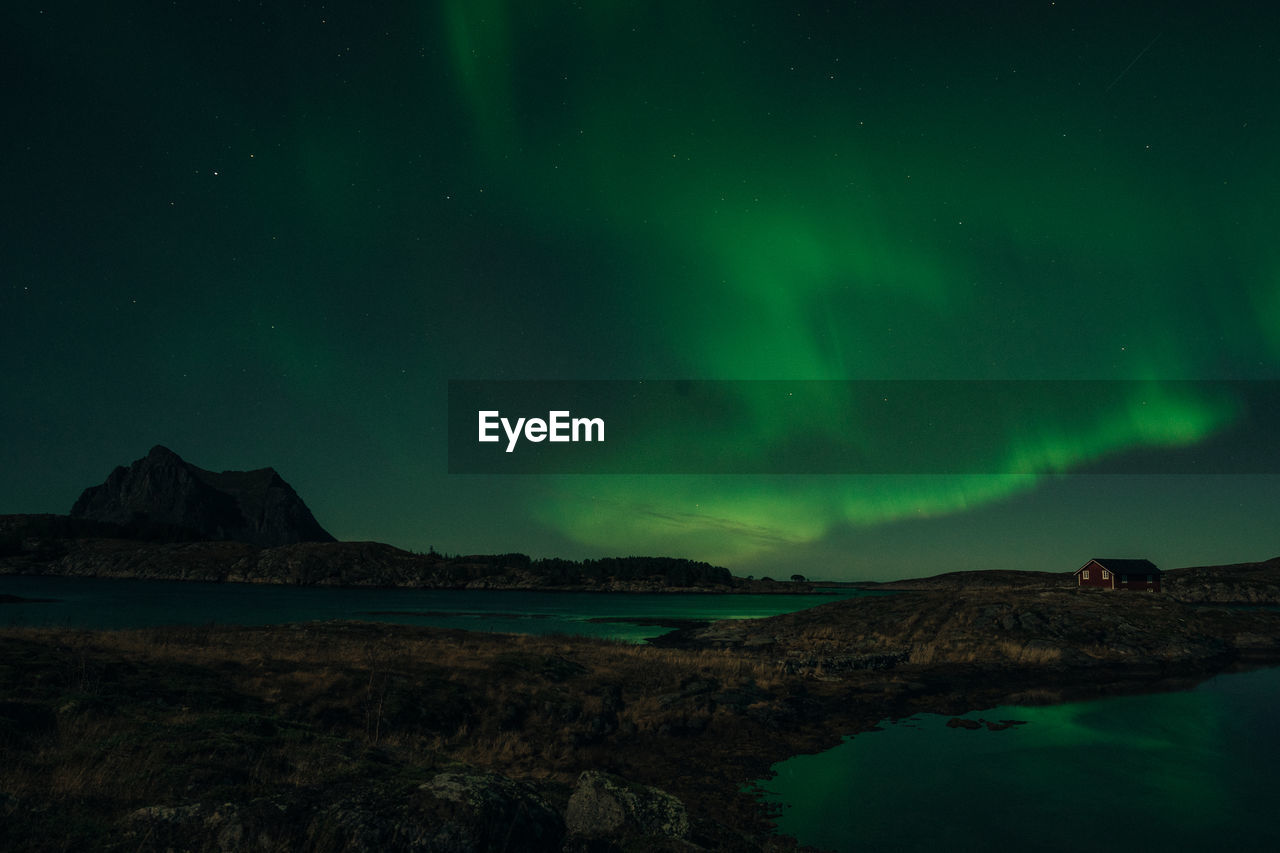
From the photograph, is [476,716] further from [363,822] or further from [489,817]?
[363,822]

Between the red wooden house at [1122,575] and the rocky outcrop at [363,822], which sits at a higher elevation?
the rocky outcrop at [363,822]

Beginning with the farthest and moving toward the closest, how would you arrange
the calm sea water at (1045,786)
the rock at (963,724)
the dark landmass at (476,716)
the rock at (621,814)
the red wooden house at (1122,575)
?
the red wooden house at (1122,575)
the rock at (963,724)
the calm sea water at (1045,786)
the rock at (621,814)
the dark landmass at (476,716)

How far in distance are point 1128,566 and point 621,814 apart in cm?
13654

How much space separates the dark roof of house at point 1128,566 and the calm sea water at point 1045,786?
92.4 meters

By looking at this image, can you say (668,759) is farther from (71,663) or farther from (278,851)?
(71,663)

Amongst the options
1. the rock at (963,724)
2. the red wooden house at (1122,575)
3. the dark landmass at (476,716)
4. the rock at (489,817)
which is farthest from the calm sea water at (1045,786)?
Result: the red wooden house at (1122,575)

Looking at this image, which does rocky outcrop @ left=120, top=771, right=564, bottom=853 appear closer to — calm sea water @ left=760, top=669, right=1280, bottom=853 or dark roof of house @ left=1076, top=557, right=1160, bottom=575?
calm sea water @ left=760, top=669, right=1280, bottom=853

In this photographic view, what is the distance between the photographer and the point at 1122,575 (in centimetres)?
11325

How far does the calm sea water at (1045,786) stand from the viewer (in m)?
19.3

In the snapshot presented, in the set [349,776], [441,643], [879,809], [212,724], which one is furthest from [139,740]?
[441,643]

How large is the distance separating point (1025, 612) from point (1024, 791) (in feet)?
152

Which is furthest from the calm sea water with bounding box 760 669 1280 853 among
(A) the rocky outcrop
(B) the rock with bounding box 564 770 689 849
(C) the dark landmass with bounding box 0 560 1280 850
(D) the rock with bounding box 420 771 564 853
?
(A) the rocky outcrop

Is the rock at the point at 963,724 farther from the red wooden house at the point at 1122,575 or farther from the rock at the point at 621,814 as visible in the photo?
the red wooden house at the point at 1122,575

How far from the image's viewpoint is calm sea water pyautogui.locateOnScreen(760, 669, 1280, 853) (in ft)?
63.3
